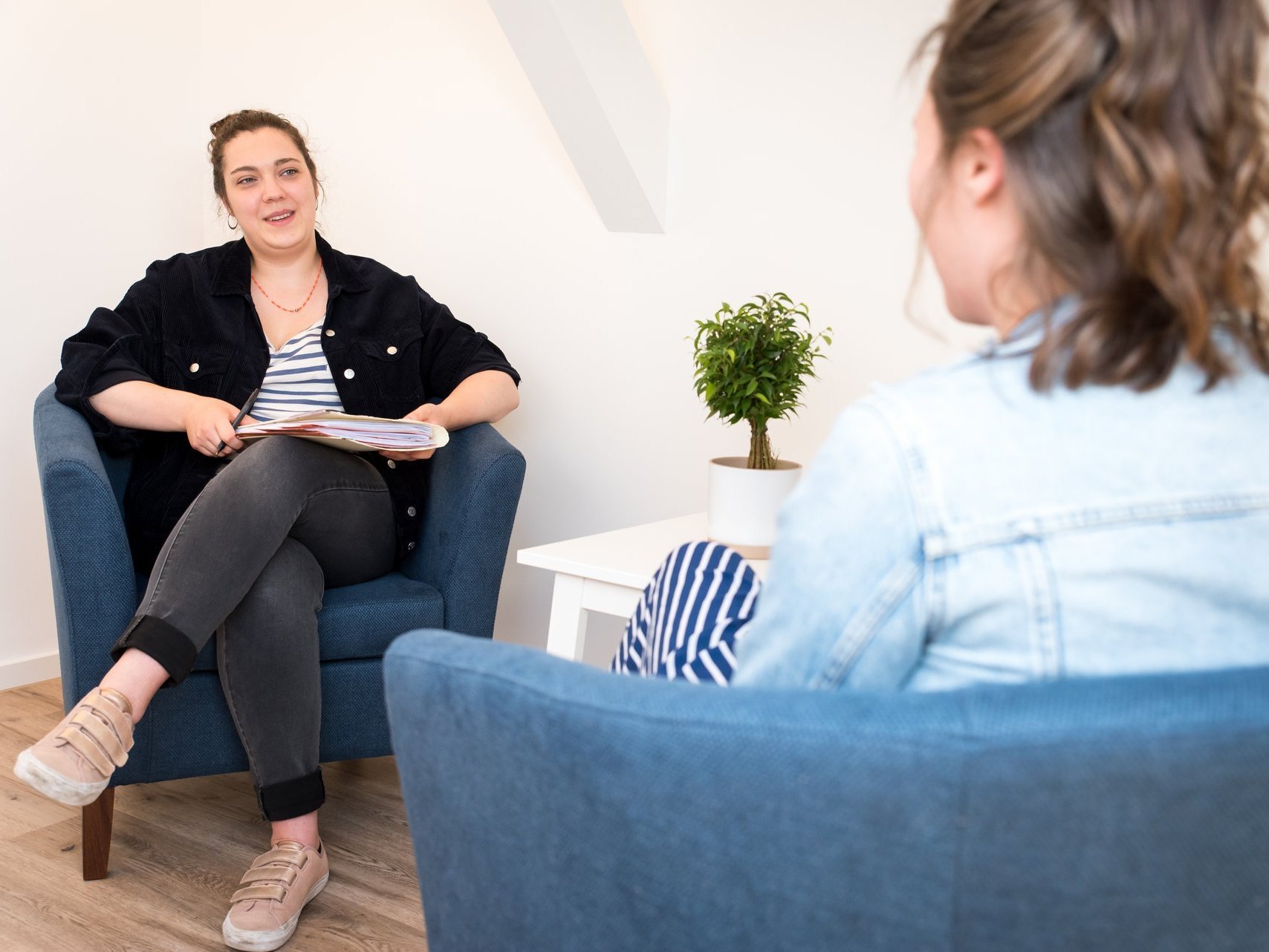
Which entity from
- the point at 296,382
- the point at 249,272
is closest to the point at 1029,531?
the point at 296,382

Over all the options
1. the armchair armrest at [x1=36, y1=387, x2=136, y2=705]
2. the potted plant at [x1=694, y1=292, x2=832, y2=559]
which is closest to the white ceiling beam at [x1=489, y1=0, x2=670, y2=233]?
the potted plant at [x1=694, y1=292, x2=832, y2=559]

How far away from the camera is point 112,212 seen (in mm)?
2812

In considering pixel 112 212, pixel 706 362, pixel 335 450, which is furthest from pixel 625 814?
pixel 112 212

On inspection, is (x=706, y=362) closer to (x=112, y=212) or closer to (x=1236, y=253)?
(x=1236, y=253)

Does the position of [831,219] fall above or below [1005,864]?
above

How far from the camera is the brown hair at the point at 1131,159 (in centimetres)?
64

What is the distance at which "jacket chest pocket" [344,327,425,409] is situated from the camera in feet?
7.39

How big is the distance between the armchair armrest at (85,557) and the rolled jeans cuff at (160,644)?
0.16 meters

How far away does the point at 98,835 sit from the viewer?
1.85m

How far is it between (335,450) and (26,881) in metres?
0.82

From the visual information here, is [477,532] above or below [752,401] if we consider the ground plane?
below

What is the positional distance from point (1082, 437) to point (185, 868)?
173 centimetres

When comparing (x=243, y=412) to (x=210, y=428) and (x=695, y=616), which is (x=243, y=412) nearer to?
(x=210, y=428)

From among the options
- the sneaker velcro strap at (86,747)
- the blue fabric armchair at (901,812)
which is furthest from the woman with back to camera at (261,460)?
the blue fabric armchair at (901,812)
